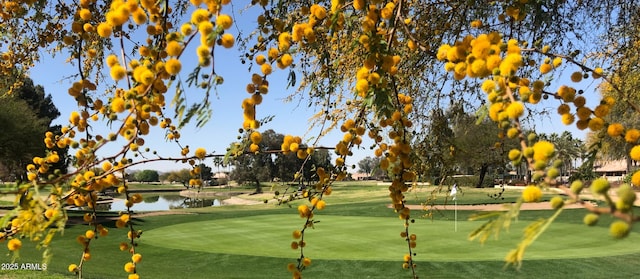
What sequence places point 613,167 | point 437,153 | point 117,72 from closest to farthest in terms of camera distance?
point 117,72 → point 437,153 → point 613,167

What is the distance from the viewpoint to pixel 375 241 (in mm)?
11844

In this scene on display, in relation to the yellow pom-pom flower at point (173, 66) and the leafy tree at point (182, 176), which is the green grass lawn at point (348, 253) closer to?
the leafy tree at point (182, 176)

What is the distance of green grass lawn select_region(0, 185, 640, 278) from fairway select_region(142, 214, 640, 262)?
0.08ft

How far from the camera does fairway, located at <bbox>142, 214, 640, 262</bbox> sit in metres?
10.1

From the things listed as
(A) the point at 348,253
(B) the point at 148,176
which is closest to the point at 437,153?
(A) the point at 348,253

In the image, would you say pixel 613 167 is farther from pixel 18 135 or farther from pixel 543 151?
pixel 543 151

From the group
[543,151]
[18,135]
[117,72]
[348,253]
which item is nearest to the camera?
[543,151]

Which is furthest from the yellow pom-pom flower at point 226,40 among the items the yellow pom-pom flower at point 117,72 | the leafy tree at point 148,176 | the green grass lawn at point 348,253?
the leafy tree at point 148,176

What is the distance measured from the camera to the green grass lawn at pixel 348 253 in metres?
8.34

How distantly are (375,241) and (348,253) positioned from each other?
1550mm

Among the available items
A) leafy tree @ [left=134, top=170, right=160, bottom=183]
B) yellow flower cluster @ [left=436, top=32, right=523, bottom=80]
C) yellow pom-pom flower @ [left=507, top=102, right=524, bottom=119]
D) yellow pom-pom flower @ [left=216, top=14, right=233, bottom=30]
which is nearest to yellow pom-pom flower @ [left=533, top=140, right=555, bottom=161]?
yellow pom-pom flower @ [left=507, top=102, right=524, bottom=119]

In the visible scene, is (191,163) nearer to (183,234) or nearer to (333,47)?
(333,47)

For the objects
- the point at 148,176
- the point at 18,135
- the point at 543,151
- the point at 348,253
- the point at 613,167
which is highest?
the point at 18,135

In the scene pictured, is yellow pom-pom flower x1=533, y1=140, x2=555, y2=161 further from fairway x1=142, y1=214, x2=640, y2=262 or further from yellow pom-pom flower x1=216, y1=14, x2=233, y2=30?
fairway x1=142, y1=214, x2=640, y2=262
